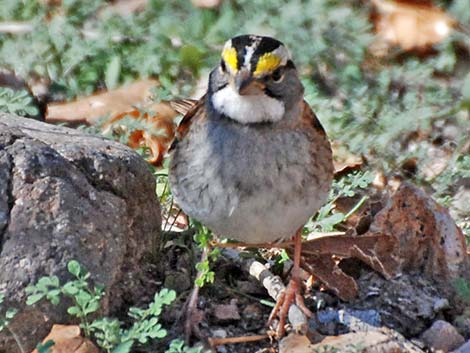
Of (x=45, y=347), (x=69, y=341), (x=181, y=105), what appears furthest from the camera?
(x=181, y=105)

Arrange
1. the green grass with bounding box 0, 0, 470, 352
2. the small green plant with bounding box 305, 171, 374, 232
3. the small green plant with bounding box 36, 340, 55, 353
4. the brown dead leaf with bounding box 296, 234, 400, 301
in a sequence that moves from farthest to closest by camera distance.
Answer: the green grass with bounding box 0, 0, 470, 352 → the small green plant with bounding box 305, 171, 374, 232 → the brown dead leaf with bounding box 296, 234, 400, 301 → the small green plant with bounding box 36, 340, 55, 353

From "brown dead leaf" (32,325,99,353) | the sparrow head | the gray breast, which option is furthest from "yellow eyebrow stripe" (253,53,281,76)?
"brown dead leaf" (32,325,99,353)

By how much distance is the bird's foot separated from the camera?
466 cm

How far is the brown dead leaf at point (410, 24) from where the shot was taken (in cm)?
779

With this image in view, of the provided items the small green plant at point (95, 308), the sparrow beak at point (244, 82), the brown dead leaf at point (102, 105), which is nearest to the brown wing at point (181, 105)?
the brown dead leaf at point (102, 105)

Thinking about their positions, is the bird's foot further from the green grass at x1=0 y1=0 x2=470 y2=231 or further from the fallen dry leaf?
the green grass at x1=0 y1=0 x2=470 y2=231

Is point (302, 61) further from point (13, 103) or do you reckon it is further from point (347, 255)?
point (347, 255)

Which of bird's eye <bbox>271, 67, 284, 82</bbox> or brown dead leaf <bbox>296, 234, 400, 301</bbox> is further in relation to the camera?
brown dead leaf <bbox>296, 234, 400, 301</bbox>

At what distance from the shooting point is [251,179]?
Answer: 179 inches

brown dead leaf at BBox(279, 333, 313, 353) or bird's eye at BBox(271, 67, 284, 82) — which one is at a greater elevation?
bird's eye at BBox(271, 67, 284, 82)

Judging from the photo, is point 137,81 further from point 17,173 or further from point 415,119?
point 17,173

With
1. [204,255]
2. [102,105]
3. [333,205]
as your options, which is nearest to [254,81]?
[204,255]

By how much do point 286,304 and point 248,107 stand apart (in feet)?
2.56

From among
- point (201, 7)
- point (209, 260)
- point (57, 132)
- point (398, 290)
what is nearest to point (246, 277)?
point (209, 260)
